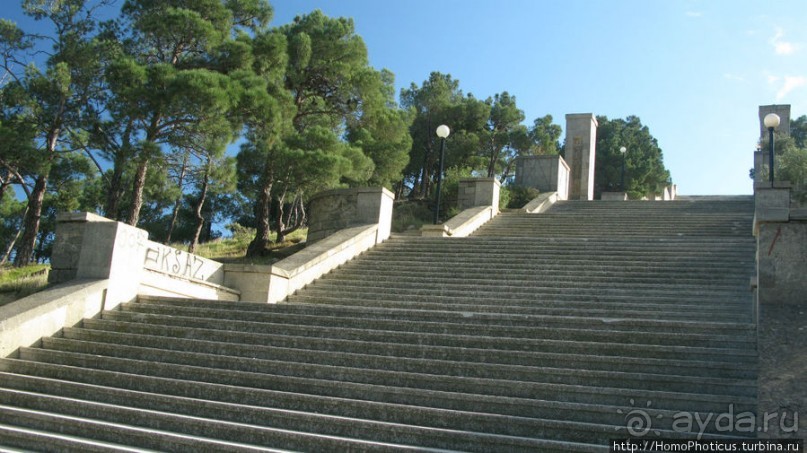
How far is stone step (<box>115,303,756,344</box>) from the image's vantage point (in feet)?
22.5

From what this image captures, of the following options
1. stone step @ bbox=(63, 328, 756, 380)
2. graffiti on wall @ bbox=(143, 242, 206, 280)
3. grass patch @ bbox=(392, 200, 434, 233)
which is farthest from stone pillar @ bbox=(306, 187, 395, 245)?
stone step @ bbox=(63, 328, 756, 380)

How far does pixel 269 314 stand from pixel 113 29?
13.2m

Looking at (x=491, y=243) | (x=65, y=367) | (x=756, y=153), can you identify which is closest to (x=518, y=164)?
(x=756, y=153)

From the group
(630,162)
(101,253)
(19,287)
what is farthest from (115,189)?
(630,162)

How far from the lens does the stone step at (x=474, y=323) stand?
6871 mm

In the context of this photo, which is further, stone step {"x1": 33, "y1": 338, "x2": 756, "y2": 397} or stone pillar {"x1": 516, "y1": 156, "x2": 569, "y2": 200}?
stone pillar {"x1": 516, "y1": 156, "x2": 569, "y2": 200}

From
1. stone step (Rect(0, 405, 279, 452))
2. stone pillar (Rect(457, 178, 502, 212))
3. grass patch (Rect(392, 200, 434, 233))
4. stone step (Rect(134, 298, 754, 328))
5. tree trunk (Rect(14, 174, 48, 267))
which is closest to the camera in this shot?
stone step (Rect(0, 405, 279, 452))

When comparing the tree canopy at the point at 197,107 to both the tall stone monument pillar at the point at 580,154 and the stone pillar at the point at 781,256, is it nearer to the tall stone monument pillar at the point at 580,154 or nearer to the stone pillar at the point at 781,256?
the tall stone monument pillar at the point at 580,154

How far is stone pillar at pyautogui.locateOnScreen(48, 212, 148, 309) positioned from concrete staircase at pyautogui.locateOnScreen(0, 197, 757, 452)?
0.33m

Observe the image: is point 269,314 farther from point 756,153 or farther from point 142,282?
point 756,153

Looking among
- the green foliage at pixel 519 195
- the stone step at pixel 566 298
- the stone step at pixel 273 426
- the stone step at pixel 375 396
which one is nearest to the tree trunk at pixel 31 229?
the stone step at pixel 566 298

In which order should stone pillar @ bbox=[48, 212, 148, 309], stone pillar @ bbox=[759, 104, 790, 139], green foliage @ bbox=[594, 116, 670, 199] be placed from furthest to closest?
green foliage @ bbox=[594, 116, 670, 199]
stone pillar @ bbox=[759, 104, 790, 139]
stone pillar @ bbox=[48, 212, 148, 309]

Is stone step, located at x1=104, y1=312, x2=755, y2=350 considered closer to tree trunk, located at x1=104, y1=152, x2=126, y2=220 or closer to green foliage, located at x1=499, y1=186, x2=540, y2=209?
tree trunk, located at x1=104, y1=152, x2=126, y2=220

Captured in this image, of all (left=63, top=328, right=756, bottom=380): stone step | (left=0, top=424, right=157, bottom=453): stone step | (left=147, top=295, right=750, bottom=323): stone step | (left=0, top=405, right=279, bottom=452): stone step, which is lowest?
(left=0, top=424, right=157, bottom=453): stone step
